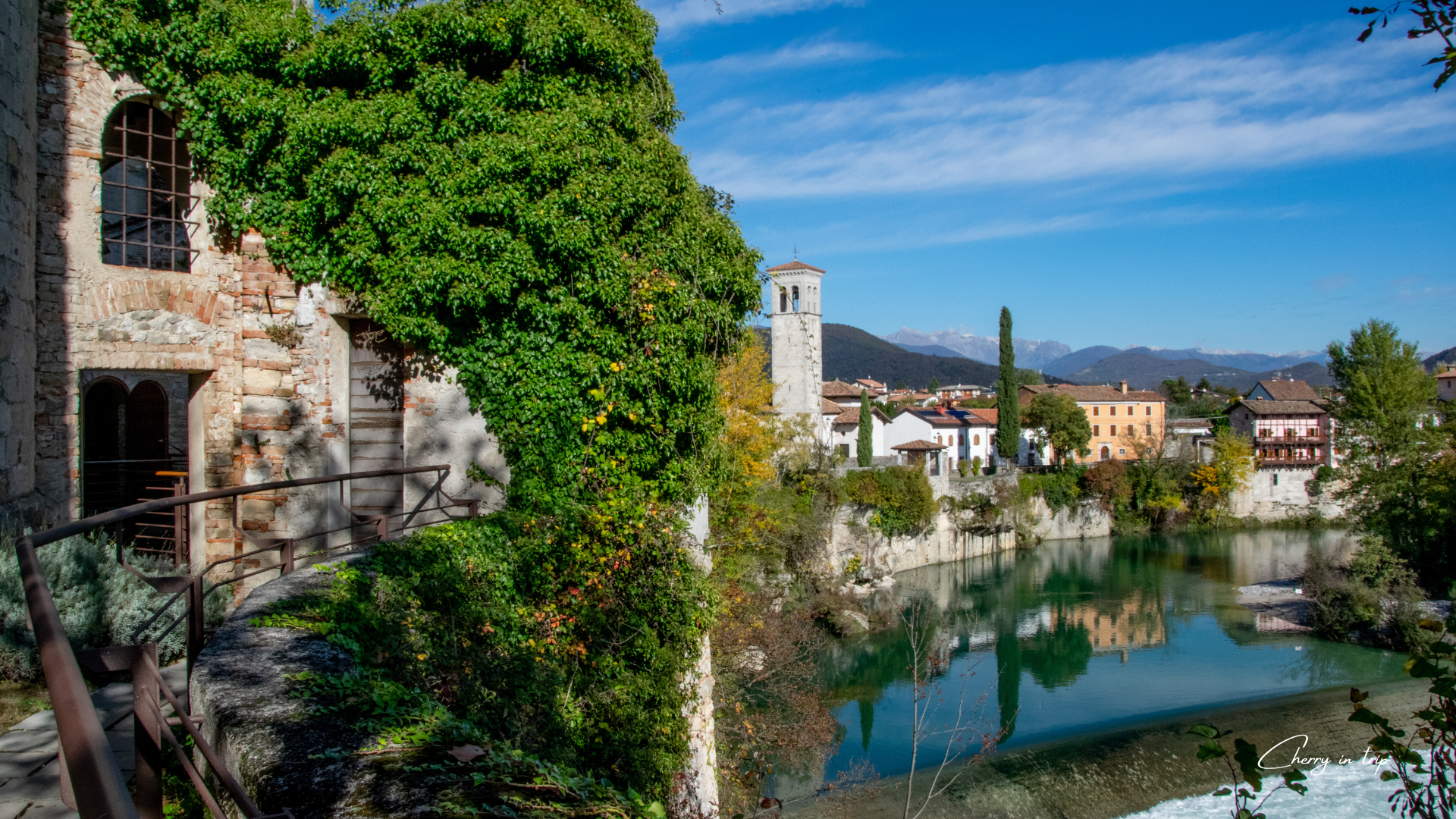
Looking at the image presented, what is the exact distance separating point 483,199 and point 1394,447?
1354 inches

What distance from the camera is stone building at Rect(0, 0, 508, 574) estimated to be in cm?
684

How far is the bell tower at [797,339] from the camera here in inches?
1634

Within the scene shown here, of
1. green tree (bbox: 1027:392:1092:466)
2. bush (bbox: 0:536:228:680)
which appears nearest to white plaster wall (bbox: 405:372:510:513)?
bush (bbox: 0:536:228:680)

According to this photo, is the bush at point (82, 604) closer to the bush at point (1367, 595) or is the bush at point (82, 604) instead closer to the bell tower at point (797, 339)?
the bush at point (1367, 595)

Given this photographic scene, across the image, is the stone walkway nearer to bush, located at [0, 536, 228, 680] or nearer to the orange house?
bush, located at [0, 536, 228, 680]

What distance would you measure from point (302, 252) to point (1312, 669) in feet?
82.3

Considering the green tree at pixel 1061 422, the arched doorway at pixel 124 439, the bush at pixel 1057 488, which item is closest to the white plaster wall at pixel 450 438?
the arched doorway at pixel 124 439

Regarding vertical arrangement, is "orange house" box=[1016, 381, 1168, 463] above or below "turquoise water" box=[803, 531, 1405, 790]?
above

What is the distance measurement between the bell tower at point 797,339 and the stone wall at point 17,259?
1300 inches

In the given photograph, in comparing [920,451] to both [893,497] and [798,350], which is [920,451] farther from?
[893,497]

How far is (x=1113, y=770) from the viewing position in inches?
615

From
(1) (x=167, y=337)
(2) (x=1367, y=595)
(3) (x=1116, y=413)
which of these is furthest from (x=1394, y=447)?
(1) (x=167, y=337)

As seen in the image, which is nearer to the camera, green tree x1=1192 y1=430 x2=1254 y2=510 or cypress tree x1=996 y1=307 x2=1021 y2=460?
cypress tree x1=996 y1=307 x2=1021 y2=460

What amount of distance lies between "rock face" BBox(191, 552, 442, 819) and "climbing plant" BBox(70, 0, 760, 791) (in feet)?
12.4
